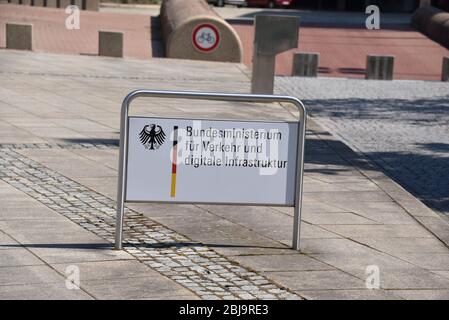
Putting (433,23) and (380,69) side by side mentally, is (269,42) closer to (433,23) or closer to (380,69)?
(380,69)

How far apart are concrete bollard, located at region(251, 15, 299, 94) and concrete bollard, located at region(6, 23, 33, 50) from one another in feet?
28.0

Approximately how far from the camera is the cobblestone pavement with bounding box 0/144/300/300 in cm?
824

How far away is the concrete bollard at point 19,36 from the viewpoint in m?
26.5

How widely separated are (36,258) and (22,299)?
3.79ft

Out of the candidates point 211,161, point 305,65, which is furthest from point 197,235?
point 305,65

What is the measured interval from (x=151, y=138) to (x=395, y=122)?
1019 centimetres

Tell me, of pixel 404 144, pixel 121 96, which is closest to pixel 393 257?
pixel 404 144

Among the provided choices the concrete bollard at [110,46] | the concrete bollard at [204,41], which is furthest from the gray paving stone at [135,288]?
the concrete bollard at [204,41]

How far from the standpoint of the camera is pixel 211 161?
30.7ft

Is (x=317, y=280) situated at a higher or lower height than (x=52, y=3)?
lower

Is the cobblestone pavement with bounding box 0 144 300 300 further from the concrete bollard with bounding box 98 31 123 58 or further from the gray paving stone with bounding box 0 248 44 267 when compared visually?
the concrete bollard with bounding box 98 31 123 58

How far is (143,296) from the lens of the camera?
790 centimetres

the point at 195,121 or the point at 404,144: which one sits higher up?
the point at 195,121

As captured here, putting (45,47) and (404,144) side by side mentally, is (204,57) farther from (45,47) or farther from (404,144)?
(404,144)
